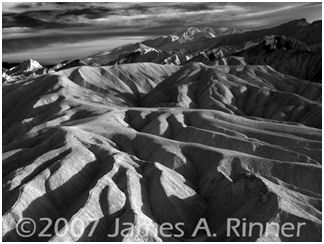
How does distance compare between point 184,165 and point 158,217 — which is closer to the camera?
point 158,217

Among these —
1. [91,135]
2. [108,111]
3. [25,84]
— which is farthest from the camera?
[25,84]

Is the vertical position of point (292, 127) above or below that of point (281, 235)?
below

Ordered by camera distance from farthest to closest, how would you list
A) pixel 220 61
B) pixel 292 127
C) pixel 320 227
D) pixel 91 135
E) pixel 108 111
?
pixel 220 61 < pixel 108 111 < pixel 292 127 < pixel 91 135 < pixel 320 227

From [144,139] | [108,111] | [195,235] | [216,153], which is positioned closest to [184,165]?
[216,153]

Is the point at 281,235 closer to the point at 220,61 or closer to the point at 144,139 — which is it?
the point at 144,139

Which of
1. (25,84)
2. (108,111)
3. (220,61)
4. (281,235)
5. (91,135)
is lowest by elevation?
(220,61)

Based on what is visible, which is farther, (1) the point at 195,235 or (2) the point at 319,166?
(2) the point at 319,166

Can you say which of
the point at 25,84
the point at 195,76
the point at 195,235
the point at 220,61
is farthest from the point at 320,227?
the point at 220,61

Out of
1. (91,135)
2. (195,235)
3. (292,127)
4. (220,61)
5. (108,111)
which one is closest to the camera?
(195,235)

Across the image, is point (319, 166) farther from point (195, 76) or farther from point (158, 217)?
point (195, 76)
